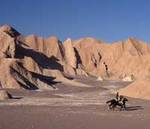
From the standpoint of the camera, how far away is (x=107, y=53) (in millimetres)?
168750

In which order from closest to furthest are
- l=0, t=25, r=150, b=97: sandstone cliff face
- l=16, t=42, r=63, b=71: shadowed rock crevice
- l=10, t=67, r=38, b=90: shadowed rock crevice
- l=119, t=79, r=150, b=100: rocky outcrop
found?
l=119, t=79, r=150, b=100: rocky outcrop
l=10, t=67, r=38, b=90: shadowed rock crevice
l=16, t=42, r=63, b=71: shadowed rock crevice
l=0, t=25, r=150, b=97: sandstone cliff face

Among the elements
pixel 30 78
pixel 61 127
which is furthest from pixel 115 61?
pixel 61 127

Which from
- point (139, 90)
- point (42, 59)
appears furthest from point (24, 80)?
point (42, 59)

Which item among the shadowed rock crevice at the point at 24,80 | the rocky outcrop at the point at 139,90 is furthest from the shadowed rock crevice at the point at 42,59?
the rocky outcrop at the point at 139,90

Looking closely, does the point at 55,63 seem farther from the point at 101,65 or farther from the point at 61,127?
the point at 61,127

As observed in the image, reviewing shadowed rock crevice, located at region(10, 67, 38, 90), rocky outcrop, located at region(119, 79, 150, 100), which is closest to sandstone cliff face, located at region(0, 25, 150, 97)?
shadowed rock crevice, located at region(10, 67, 38, 90)

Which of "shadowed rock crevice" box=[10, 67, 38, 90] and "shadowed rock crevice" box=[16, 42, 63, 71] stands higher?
"shadowed rock crevice" box=[16, 42, 63, 71]

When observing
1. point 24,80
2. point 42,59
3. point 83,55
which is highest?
point 83,55

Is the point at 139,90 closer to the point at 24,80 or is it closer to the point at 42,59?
the point at 24,80

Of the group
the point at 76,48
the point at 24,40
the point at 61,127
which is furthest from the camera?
the point at 76,48

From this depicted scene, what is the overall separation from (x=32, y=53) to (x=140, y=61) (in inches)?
1404

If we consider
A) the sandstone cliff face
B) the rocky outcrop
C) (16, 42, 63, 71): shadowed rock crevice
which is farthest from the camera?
the sandstone cliff face

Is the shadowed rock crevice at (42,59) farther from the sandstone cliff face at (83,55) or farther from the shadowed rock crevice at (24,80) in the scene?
the shadowed rock crevice at (24,80)

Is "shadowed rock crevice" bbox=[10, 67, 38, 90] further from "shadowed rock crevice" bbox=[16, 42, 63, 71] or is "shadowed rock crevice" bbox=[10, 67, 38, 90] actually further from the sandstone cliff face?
"shadowed rock crevice" bbox=[16, 42, 63, 71]
